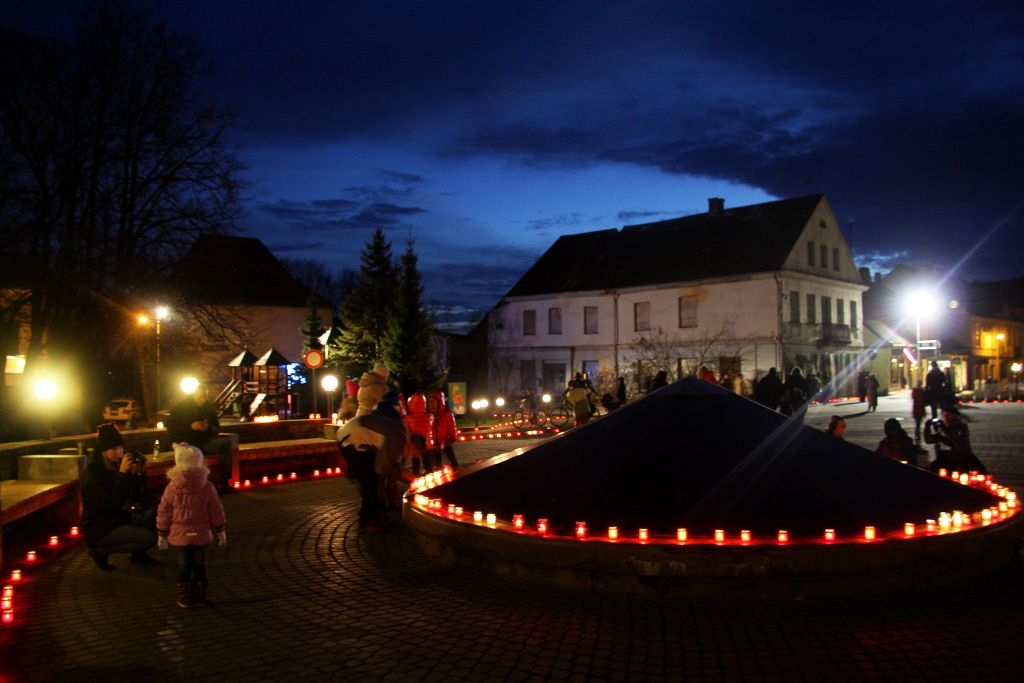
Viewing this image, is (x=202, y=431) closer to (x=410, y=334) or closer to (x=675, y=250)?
(x=410, y=334)

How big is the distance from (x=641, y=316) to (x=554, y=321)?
6.38m

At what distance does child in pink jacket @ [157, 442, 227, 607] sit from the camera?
7305 millimetres

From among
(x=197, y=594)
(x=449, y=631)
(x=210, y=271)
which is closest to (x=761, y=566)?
(x=449, y=631)

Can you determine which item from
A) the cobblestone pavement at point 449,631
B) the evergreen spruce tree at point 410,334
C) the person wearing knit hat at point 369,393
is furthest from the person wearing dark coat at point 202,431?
the evergreen spruce tree at point 410,334

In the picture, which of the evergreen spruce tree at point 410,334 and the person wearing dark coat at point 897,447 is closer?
the person wearing dark coat at point 897,447

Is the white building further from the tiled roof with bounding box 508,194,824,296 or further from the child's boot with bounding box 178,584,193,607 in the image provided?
the child's boot with bounding box 178,584,193,607

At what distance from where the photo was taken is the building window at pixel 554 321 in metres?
52.3

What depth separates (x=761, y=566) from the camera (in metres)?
7.05

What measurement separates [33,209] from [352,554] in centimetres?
1765

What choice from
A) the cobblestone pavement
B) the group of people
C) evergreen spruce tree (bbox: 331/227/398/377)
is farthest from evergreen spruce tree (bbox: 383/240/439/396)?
the cobblestone pavement

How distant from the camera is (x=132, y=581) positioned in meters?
8.30

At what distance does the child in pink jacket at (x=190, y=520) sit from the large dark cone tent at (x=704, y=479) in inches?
112

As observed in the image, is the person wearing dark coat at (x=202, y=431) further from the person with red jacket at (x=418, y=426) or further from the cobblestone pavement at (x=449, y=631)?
the cobblestone pavement at (x=449, y=631)

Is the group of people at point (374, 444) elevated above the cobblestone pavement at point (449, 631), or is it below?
above
